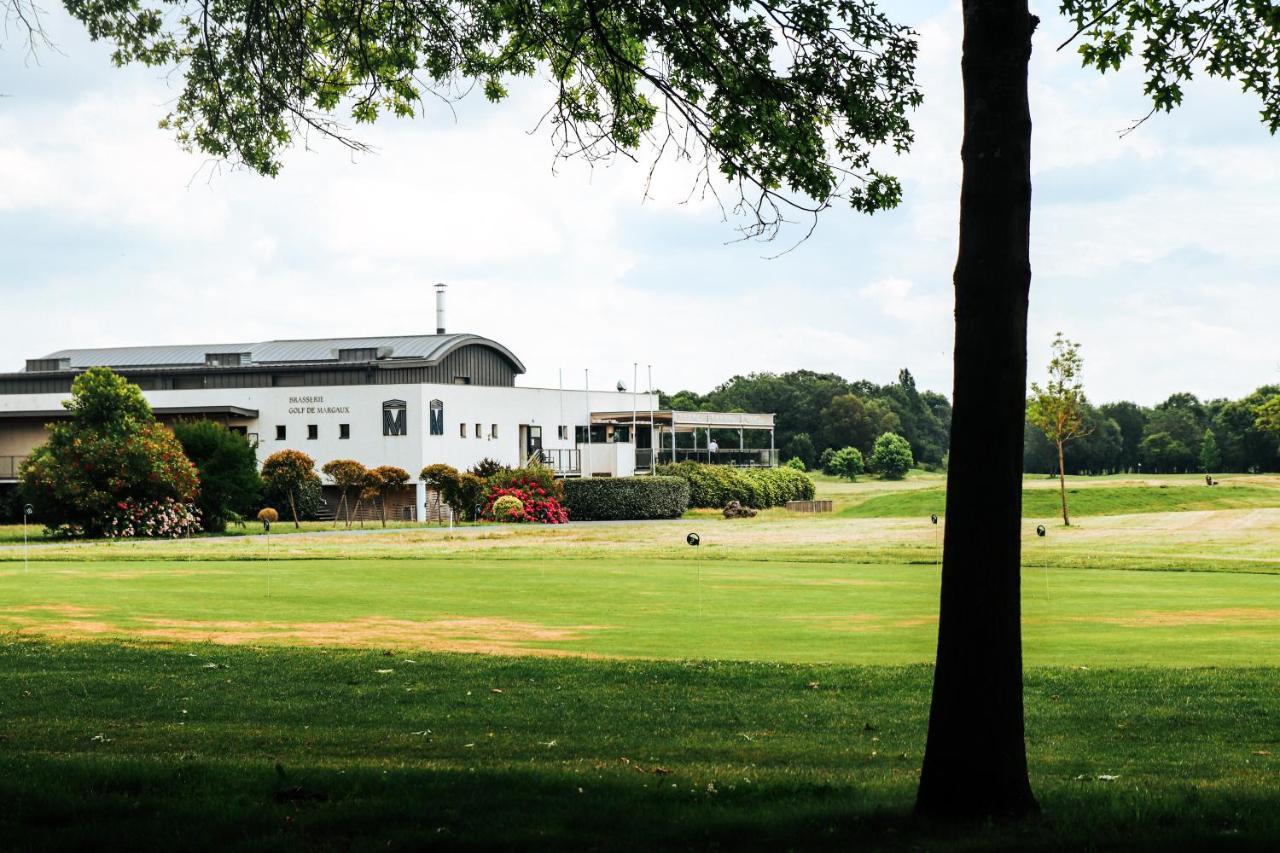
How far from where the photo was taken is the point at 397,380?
66.2 metres

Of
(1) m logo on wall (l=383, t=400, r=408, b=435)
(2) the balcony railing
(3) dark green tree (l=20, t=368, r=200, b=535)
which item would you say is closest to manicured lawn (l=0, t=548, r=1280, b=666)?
(3) dark green tree (l=20, t=368, r=200, b=535)

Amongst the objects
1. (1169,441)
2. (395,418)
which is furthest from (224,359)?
(1169,441)

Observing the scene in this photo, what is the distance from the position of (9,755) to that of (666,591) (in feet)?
51.2

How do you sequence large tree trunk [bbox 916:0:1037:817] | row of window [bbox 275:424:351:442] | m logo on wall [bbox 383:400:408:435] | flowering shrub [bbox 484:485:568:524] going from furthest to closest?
row of window [bbox 275:424:351:442]
m logo on wall [bbox 383:400:408:435]
flowering shrub [bbox 484:485:568:524]
large tree trunk [bbox 916:0:1037:817]

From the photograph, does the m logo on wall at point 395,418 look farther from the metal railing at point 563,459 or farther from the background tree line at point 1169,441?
the background tree line at point 1169,441

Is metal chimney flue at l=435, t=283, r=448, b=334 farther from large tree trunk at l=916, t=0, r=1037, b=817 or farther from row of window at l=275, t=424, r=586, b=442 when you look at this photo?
large tree trunk at l=916, t=0, r=1037, b=817

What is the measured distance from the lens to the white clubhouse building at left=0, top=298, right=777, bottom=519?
6347 centimetres

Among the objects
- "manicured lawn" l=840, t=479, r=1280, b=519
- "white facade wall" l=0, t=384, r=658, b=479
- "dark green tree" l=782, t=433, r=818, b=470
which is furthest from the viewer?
"dark green tree" l=782, t=433, r=818, b=470

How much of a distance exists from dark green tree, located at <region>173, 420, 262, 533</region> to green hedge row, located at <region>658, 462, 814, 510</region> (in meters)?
21.7

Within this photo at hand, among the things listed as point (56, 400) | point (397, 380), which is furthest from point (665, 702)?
point (56, 400)

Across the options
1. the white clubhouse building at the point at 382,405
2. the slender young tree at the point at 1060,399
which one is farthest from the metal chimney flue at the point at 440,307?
the slender young tree at the point at 1060,399

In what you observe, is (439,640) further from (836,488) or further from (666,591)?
(836,488)

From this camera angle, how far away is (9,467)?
6388cm

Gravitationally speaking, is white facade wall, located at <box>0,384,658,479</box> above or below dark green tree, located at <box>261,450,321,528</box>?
above
